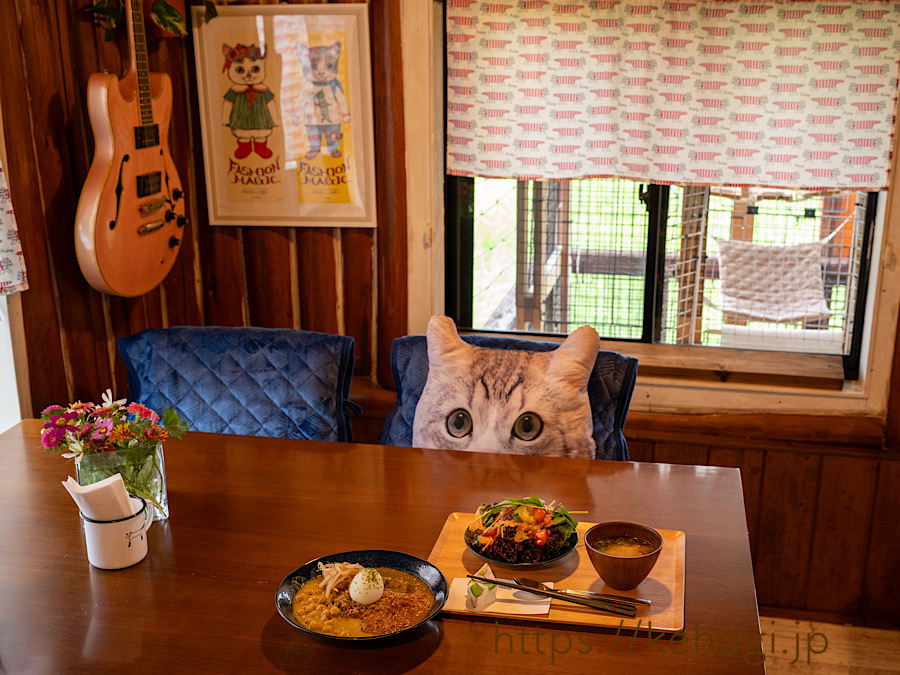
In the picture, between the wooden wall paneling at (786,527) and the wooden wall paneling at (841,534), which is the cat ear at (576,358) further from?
the wooden wall paneling at (841,534)

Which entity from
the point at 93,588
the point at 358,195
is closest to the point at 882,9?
the point at 358,195

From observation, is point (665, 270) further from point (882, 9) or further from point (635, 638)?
point (635, 638)

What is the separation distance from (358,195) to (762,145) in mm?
1422

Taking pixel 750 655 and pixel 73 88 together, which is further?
pixel 73 88

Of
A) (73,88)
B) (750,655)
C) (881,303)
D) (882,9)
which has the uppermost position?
(882,9)

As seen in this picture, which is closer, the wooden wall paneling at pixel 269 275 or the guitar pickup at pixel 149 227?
the guitar pickup at pixel 149 227

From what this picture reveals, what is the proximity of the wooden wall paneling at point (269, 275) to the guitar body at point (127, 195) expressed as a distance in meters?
0.36

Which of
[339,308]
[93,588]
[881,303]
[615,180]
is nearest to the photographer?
[93,588]

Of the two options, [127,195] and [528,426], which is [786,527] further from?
[127,195]

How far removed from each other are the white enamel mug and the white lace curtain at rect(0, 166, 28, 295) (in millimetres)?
1080

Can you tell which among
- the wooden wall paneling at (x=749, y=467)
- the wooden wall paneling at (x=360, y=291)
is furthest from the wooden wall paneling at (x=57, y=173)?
the wooden wall paneling at (x=749, y=467)

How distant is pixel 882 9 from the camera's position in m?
2.62

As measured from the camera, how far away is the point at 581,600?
1.37 m

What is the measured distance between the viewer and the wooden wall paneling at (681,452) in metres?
2.98
